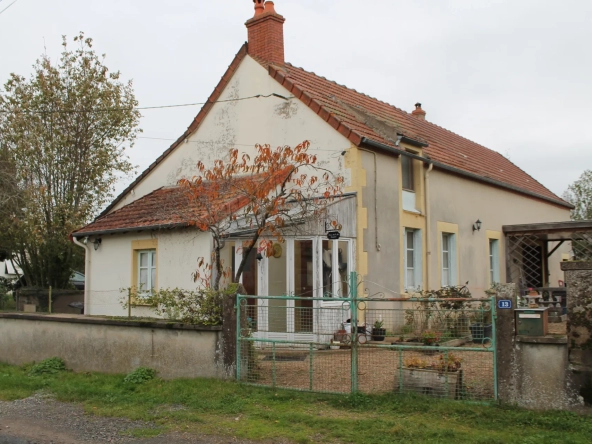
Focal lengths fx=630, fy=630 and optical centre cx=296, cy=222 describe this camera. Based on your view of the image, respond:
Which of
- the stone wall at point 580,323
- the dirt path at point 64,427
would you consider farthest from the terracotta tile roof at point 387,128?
the dirt path at point 64,427

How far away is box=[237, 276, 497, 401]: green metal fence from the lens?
→ 790cm

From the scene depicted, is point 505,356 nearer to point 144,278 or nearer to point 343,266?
point 343,266

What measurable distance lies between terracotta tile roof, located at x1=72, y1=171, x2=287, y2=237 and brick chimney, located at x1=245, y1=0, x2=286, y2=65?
3462 millimetres

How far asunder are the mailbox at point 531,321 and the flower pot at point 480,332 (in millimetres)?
468

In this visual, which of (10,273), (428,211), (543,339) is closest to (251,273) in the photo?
(428,211)

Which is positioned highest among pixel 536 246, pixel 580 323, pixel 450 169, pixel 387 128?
pixel 387 128

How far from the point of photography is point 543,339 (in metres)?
7.39

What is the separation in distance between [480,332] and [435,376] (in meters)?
0.81

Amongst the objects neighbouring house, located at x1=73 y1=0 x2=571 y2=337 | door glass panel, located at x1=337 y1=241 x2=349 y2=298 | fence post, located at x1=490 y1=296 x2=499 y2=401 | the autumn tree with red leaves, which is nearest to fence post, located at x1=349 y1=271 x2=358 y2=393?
fence post, located at x1=490 y1=296 x2=499 y2=401

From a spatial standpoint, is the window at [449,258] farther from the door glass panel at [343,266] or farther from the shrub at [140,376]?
the shrub at [140,376]

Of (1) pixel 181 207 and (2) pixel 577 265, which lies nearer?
(2) pixel 577 265

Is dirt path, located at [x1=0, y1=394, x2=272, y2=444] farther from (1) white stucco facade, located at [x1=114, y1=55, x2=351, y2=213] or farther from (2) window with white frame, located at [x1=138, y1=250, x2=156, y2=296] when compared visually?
(1) white stucco facade, located at [x1=114, y1=55, x2=351, y2=213]

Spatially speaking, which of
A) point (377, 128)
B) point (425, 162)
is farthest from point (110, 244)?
point (425, 162)

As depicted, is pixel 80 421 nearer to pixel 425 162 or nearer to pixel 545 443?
pixel 545 443
